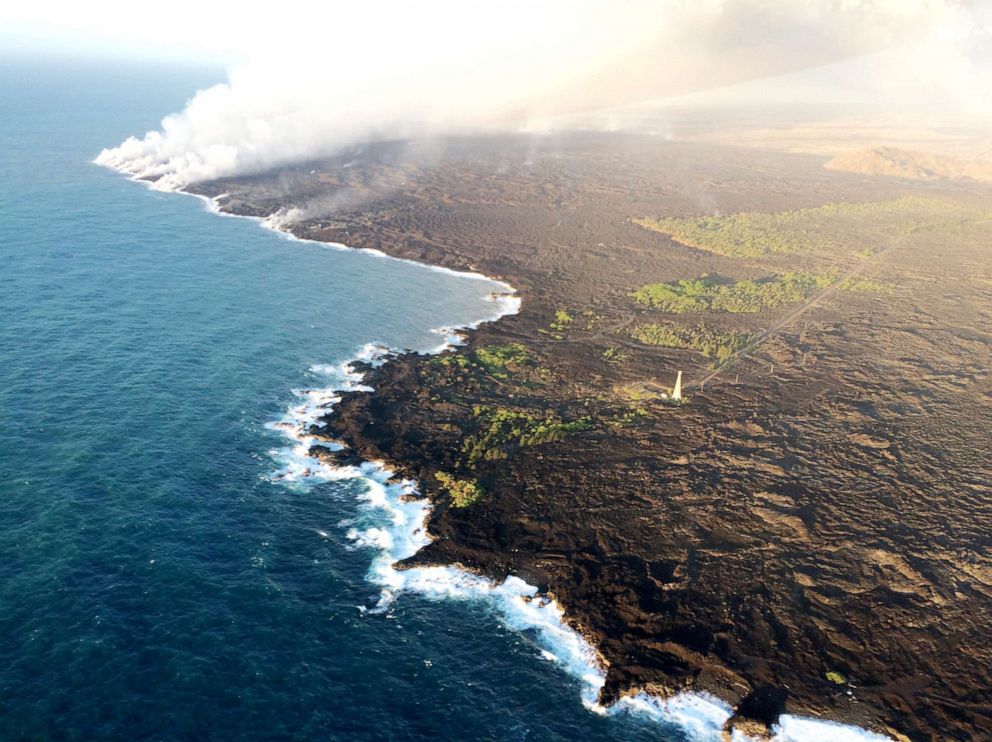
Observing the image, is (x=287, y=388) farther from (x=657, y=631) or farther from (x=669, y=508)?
(x=657, y=631)

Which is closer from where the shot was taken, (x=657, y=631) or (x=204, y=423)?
(x=657, y=631)

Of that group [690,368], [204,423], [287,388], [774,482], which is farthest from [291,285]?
[774,482]

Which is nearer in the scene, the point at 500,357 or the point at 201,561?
the point at 201,561

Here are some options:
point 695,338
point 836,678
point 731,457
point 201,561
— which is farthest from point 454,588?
point 695,338

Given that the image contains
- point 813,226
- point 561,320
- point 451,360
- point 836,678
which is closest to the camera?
point 836,678

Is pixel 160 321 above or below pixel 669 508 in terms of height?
above

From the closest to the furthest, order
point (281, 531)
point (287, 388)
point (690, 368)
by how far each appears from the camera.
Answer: point (281, 531) → point (287, 388) → point (690, 368)

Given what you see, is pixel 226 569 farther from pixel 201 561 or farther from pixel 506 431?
pixel 506 431
